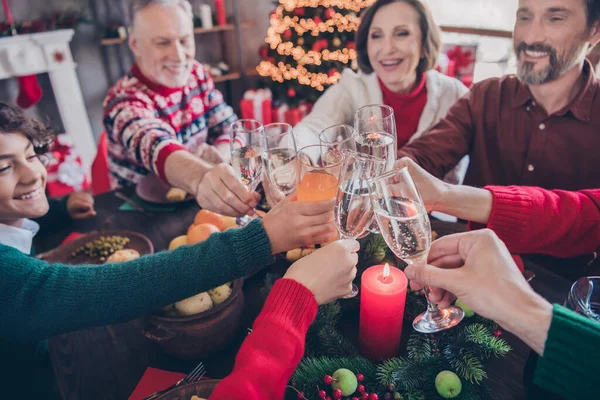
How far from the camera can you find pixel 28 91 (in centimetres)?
345

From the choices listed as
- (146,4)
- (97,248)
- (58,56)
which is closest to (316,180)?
(97,248)

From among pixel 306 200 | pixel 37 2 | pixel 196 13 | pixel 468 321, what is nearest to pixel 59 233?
pixel 306 200

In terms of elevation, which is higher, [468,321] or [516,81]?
[516,81]

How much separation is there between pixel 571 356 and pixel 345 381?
366mm

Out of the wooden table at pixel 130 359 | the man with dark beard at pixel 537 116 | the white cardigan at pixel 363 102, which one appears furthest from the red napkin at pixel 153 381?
the white cardigan at pixel 363 102

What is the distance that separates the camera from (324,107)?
6.79 feet

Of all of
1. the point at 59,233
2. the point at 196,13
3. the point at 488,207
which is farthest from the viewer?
the point at 196,13

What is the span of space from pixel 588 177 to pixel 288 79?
287cm

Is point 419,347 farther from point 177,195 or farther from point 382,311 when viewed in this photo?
point 177,195

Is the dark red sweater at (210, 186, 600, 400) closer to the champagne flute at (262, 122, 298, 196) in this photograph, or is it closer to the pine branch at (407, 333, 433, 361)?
the pine branch at (407, 333, 433, 361)

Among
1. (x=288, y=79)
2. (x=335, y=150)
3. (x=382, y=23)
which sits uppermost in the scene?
(x=382, y=23)

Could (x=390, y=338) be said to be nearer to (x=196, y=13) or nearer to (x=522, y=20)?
(x=522, y=20)

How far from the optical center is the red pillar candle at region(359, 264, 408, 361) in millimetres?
760

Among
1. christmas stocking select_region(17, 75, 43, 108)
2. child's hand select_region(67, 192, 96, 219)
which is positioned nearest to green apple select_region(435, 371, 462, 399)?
child's hand select_region(67, 192, 96, 219)
